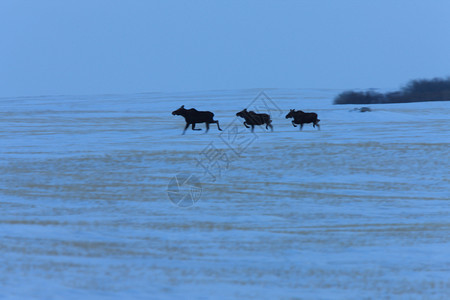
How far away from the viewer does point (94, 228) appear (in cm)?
769

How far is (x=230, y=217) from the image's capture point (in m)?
8.20

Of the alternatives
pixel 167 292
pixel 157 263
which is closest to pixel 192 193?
pixel 157 263

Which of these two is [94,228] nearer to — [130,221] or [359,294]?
[130,221]

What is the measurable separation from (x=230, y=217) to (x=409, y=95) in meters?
27.3

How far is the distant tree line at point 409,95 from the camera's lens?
29767 millimetres

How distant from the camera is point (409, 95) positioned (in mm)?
33219

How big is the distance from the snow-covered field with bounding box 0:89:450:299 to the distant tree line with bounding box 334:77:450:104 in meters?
14.3

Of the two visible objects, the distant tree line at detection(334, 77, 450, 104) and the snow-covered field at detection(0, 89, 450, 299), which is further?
the distant tree line at detection(334, 77, 450, 104)

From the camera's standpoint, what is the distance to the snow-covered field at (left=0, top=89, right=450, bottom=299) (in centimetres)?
593

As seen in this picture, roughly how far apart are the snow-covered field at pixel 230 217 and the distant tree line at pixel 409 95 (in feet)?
47.0

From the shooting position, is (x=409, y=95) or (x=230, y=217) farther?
(x=409, y=95)

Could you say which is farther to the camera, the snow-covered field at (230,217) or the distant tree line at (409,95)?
the distant tree line at (409,95)

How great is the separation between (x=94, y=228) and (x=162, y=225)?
88cm

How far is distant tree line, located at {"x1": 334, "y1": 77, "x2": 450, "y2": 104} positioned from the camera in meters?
29.8
